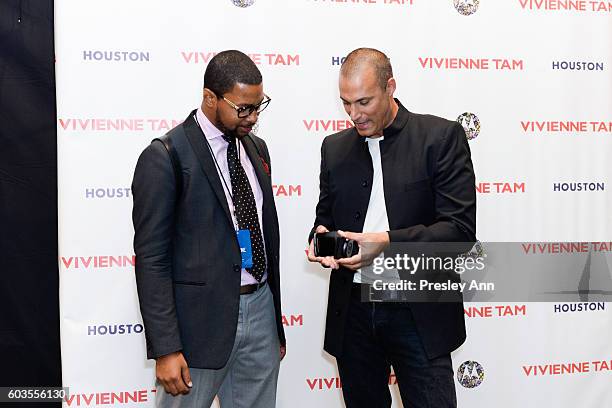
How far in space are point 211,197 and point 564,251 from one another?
2.19 metres

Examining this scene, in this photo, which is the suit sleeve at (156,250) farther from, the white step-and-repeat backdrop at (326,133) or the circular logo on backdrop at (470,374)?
the circular logo on backdrop at (470,374)

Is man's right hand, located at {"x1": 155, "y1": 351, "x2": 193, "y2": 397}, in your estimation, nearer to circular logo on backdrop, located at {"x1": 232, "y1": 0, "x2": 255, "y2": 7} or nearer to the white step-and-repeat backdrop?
the white step-and-repeat backdrop

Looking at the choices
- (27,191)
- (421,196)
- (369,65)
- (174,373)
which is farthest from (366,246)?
(27,191)

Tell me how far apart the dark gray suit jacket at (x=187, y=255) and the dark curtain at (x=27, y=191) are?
1.16 metres

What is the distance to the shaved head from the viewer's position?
2.11m

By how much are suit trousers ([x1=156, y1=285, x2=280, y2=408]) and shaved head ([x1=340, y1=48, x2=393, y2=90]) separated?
0.83 m

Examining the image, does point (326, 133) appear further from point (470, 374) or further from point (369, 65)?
point (470, 374)

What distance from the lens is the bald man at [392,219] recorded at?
2104 mm

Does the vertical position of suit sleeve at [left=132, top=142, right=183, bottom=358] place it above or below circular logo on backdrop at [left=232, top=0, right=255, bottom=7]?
below

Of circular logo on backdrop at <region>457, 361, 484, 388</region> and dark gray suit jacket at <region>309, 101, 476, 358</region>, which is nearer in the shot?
dark gray suit jacket at <region>309, 101, 476, 358</region>

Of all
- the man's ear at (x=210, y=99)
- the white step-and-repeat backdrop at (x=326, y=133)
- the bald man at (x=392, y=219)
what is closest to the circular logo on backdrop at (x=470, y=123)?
the white step-and-repeat backdrop at (x=326, y=133)

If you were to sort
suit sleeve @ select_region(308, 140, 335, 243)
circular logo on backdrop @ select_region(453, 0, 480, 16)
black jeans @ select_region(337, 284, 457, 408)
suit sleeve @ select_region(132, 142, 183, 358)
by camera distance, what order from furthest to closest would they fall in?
1. circular logo on backdrop @ select_region(453, 0, 480, 16)
2. suit sleeve @ select_region(308, 140, 335, 243)
3. black jeans @ select_region(337, 284, 457, 408)
4. suit sleeve @ select_region(132, 142, 183, 358)

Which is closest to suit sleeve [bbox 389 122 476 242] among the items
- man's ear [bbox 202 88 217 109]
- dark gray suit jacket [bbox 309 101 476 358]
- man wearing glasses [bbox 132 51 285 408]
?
dark gray suit jacket [bbox 309 101 476 358]

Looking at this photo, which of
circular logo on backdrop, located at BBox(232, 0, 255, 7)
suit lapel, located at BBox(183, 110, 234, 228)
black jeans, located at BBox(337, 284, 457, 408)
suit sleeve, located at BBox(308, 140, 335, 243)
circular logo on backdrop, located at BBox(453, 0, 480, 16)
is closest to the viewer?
suit lapel, located at BBox(183, 110, 234, 228)
